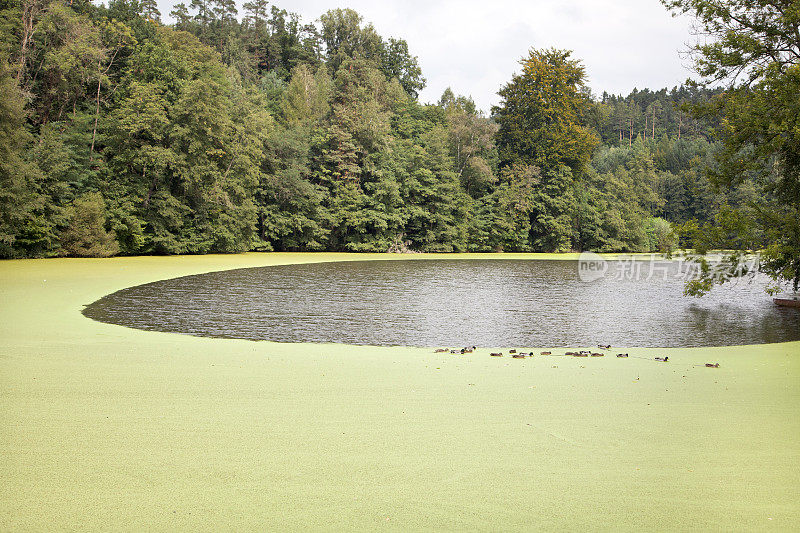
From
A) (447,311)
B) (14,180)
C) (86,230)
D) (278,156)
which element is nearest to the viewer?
(447,311)

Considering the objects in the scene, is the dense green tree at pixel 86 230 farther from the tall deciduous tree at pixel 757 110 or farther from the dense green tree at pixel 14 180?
the tall deciduous tree at pixel 757 110

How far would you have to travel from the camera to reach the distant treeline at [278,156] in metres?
29.6

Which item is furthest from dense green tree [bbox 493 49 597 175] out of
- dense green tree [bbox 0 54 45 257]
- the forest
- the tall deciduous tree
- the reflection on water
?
dense green tree [bbox 0 54 45 257]

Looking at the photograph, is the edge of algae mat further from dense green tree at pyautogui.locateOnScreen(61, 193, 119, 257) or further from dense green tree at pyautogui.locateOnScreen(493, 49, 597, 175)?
dense green tree at pyautogui.locateOnScreen(493, 49, 597, 175)

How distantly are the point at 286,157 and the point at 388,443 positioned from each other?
3867cm

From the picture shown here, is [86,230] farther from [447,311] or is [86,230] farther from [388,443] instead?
[388,443]

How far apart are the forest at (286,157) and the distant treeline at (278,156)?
0.14 m

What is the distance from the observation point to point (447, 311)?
1476cm

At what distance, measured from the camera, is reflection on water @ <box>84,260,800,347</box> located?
11406mm

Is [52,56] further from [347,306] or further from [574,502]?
[574,502]

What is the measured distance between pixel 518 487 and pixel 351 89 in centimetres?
4307

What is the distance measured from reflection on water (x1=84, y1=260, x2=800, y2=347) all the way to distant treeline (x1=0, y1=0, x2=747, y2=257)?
6192 mm

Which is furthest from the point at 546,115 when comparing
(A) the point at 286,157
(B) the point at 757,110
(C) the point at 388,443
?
(C) the point at 388,443

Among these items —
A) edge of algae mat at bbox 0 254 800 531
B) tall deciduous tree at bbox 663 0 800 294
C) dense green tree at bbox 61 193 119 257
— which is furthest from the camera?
dense green tree at bbox 61 193 119 257
